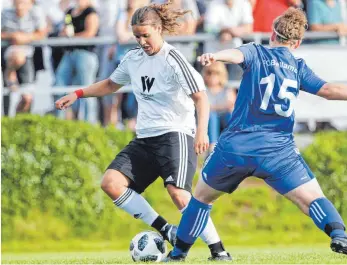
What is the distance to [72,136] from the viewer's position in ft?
50.0

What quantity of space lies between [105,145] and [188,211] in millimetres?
5978

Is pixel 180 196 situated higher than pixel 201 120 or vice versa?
pixel 201 120

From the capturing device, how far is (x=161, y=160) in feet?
33.5

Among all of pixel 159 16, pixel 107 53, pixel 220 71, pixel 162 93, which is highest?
pixel 159 16

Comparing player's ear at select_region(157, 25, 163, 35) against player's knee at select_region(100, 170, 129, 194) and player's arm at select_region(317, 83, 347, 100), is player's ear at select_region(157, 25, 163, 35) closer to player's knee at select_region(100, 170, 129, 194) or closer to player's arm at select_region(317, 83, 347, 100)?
player's knee at select_region(100, 170, 129, 194)

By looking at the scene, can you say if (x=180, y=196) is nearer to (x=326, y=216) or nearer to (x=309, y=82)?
(x=326, y=216)

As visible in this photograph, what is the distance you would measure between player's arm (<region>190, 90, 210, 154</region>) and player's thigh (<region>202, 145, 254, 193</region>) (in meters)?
0.39

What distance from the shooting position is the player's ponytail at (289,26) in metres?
9.12

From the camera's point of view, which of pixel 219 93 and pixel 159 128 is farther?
pixel 219 93

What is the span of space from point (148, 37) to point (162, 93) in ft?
1.71

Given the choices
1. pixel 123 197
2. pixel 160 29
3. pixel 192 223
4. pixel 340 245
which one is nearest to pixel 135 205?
pixel 123 197

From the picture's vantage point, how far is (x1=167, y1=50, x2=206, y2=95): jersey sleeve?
392 inches

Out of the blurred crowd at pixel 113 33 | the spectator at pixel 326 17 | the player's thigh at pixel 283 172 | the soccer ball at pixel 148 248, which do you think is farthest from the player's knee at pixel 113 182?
the spectator at pixel 326 17

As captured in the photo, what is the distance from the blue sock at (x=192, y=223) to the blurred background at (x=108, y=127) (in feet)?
16.9
